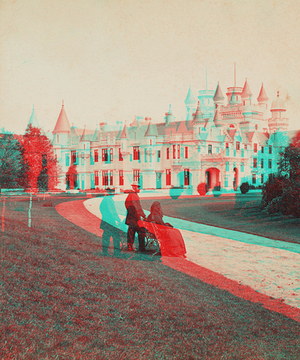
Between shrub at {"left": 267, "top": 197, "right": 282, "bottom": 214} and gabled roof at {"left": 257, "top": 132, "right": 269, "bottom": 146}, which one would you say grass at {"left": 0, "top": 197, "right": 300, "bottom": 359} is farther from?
gabled roof at {"left": 257, "top": 132, "right": 269, "bottom": 146}

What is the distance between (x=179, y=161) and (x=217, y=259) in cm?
482

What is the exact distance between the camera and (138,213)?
7.32 metres

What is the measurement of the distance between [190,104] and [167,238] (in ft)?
23.3

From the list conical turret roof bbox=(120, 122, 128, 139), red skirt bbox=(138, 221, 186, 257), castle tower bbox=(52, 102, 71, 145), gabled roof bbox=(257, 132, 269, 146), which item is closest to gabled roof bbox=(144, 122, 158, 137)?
conical turret roof bbox=(120, 122, 128, 139)

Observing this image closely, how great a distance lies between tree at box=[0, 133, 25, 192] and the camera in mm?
13094

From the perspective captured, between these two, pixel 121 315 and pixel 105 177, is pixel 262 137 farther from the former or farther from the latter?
pixel 121 315

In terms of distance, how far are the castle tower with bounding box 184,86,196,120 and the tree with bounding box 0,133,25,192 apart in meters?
7.01

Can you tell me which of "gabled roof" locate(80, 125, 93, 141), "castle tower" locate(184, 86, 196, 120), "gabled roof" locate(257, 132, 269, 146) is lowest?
"gabled roof" locate(80, 125, 93, 141)

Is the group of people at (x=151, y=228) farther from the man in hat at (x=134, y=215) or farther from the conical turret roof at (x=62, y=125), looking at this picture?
the conical turret roof at (x=62, y=125)

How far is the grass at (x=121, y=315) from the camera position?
3.67 m

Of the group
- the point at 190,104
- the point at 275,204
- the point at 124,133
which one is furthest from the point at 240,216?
the point at 124,133

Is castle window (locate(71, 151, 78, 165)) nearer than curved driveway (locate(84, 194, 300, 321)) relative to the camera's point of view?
No

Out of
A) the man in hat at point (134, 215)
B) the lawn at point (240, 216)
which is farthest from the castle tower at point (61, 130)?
the man in hat at point (134, 215)

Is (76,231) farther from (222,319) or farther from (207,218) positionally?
(207,218)
